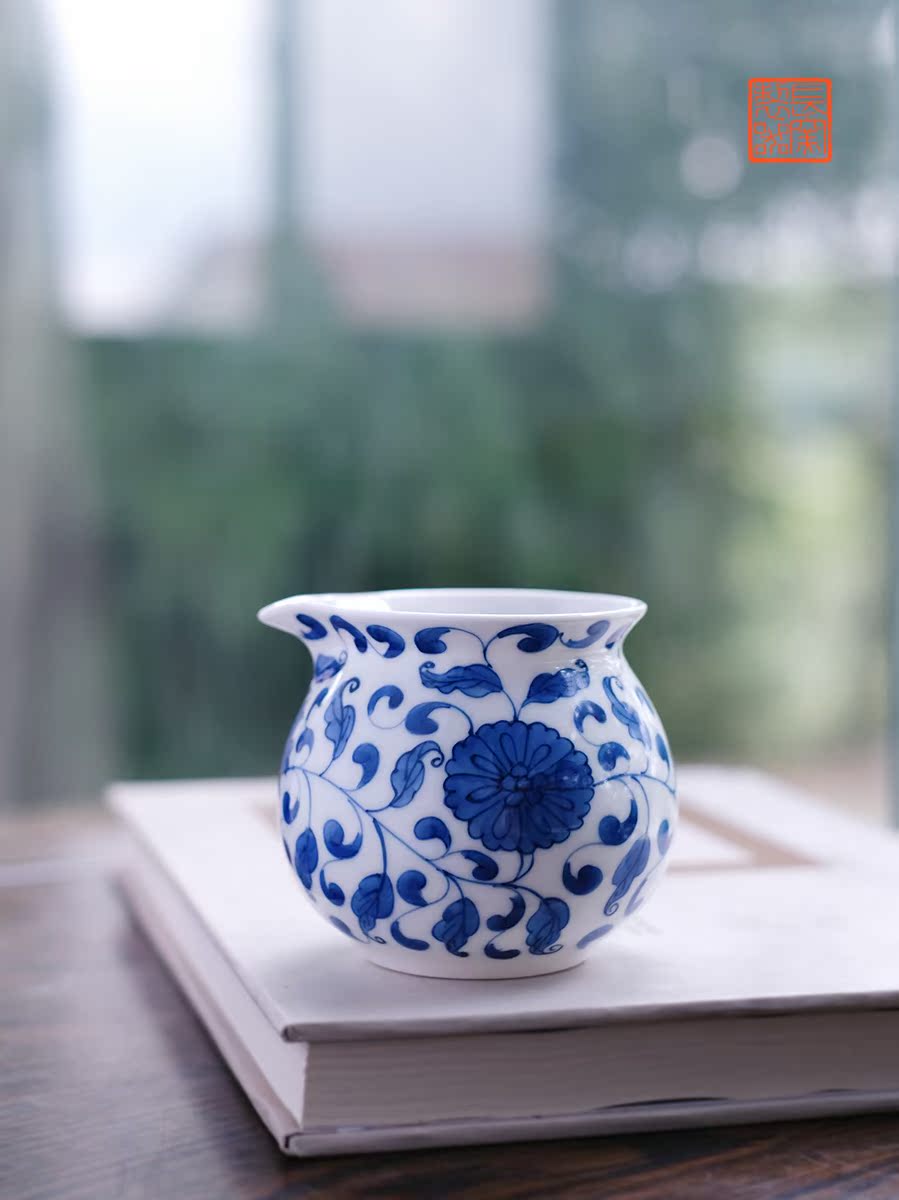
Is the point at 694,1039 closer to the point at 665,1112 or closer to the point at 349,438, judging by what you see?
the point at 665,1112

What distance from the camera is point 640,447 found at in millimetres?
1935

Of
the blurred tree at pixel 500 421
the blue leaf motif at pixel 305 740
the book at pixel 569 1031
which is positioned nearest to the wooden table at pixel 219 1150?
the book at pixel 569 1031

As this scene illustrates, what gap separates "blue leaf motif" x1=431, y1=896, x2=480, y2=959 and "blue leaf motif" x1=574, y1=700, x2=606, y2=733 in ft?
0.20

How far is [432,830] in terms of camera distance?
388 mm

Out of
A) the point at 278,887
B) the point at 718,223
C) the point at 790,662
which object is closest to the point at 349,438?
the point at 718,223

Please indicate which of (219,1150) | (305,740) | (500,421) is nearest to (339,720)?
(305,740)

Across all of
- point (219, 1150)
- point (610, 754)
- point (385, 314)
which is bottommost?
point (219, 1150)

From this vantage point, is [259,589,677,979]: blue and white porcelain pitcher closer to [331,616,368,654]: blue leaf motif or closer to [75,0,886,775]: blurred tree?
[331,616,368,654]: blue leaf motif

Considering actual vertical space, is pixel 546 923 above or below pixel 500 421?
below

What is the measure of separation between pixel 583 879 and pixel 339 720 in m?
0.09

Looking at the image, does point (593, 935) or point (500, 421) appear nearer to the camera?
point (593, 935)

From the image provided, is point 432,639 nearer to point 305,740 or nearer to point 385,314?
point 305,740

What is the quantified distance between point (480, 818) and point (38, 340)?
152 cm

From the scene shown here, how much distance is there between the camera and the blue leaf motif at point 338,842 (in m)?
0.40
